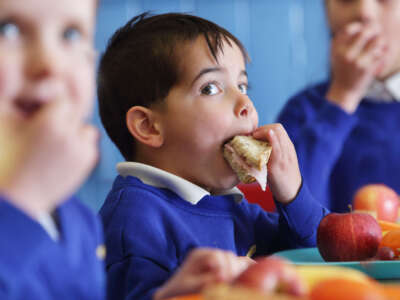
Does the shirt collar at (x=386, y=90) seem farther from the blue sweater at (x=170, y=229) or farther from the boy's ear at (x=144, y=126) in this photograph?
the boy's ear at (x=144, y=126)

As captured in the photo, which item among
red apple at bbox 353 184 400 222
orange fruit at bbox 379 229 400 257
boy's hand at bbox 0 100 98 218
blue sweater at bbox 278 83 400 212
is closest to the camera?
boy's hand at bbox 0 100 98 218

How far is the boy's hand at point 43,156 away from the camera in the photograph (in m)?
0.42

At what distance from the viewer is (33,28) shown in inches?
17.3

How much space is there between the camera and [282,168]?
3.37 feet

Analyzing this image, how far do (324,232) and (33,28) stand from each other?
0.63 metres

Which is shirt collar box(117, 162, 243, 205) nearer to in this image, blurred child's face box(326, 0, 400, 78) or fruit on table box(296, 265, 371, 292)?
fruit on table box(296, 265, 371, 292)

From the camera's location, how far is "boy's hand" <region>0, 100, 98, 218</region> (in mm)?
420

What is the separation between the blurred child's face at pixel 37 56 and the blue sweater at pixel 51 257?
82mm

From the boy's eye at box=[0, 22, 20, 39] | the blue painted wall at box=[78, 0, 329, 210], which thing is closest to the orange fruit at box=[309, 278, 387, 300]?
the boy's eye at box=[0, 22, 20, 39]

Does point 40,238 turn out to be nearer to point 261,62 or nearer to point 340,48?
point 340,48

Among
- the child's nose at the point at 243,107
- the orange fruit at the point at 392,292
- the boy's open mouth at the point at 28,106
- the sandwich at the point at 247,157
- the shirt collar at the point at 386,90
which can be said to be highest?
the boy's open mouth at the point at 28,106

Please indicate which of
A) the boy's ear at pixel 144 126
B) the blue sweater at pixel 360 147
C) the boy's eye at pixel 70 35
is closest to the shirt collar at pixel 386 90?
the blue sweater at pixel 360 147

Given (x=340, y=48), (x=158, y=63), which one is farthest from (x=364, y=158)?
(x=158, y=63)

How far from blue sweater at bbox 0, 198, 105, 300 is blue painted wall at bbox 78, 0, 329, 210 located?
2.27 meters
